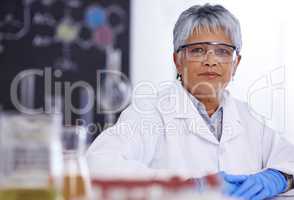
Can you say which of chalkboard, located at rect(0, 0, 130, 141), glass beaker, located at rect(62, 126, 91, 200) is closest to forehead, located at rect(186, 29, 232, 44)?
glass beaker, located at rect(62, 126, 91, 200)

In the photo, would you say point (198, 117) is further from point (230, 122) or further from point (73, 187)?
point (73, 187)

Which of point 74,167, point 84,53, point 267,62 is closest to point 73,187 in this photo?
point 74,167

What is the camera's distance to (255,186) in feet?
3.50

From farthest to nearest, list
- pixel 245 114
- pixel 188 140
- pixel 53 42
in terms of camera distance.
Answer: pixel 53 42 → pixel 245 114 → pixel 188 140

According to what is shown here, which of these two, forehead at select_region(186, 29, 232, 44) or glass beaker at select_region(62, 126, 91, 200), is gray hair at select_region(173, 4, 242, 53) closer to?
forehead at select_region(186, 29, 232, 44)

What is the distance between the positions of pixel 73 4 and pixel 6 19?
0.42 metres

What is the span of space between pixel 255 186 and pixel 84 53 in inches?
77.6

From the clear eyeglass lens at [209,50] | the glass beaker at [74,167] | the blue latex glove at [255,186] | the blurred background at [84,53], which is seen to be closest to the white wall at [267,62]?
the blurred background at [84,53]

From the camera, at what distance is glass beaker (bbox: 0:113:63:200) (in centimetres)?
45

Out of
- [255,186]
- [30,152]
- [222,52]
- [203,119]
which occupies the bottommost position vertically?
[255,186]

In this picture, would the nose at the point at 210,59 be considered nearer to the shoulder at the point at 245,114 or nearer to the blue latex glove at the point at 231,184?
the shoulder at the point at 245,114

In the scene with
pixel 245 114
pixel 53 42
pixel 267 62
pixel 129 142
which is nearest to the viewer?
pixel 129 142

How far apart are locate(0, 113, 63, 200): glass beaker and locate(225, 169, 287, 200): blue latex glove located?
64 cm

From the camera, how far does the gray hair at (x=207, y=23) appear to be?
1.42 meters
